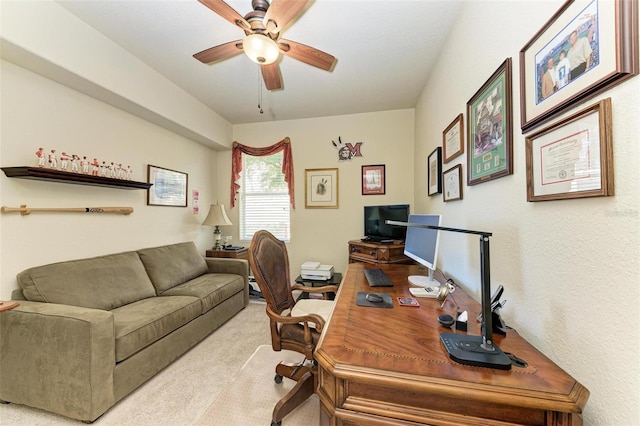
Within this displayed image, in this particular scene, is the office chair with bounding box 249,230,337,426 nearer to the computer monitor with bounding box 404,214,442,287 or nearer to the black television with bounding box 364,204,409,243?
the computer monitor with bounding box 404,214,442,287

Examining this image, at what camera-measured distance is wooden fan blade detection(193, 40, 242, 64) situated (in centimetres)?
175

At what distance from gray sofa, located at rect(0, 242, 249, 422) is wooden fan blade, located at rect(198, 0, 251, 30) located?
198 centimetres

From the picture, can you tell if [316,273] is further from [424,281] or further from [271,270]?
[424,281]

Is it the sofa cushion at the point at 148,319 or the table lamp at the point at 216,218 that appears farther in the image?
the table lamp at the point at 216,218

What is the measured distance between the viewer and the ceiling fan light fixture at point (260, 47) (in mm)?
1532

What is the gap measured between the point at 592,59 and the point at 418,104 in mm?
2756

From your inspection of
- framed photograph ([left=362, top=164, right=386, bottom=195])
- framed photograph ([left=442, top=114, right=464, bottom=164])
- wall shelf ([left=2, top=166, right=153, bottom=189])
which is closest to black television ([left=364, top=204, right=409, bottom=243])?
framed photograph ([left=362, top=164, right=386, bottom=195])

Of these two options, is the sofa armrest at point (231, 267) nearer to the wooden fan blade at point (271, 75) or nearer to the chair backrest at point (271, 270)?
the chair backrest at point (271, 270)

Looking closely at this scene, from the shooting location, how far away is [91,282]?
6.45ft

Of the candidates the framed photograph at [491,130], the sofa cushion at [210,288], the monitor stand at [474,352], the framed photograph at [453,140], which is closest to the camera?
the monitor stand at [474,352]

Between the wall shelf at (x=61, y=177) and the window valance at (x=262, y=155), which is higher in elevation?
the window valance at (x=262, y=155)

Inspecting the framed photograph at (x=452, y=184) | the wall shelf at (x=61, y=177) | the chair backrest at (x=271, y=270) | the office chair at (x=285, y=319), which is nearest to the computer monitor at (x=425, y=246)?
the framed photograph at (x=452, y=184)

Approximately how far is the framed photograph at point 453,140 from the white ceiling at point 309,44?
813 millimetres

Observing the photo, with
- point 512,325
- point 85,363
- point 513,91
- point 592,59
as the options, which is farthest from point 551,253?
point 85,363
